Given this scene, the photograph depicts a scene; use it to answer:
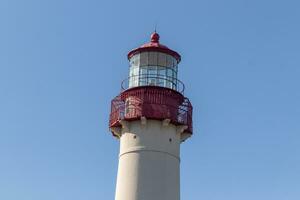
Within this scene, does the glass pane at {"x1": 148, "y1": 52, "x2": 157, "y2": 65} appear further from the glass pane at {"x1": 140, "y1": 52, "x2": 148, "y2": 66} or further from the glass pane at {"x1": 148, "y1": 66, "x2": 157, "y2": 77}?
the glass pane at {"x1": 148, "y1": 66, "x2": 157, "y2": 77}

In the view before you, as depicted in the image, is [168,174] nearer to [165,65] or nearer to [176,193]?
[176,193]

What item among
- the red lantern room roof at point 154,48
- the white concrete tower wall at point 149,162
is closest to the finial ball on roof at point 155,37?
the red lantern room roof at point 154,48

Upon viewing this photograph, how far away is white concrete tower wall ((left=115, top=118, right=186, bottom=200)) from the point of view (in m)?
23.6

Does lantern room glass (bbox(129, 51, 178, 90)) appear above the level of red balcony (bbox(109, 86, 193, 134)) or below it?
above

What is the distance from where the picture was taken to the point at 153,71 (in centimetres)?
2580

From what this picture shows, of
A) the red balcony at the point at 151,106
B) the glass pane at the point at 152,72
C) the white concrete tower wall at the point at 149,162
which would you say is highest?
the glass pane at the point at 152,72

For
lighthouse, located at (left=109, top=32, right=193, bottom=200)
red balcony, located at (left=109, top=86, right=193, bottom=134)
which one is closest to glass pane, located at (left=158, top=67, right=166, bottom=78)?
lighthouse, located at (left=109, top=32, right=193, bottom=200)

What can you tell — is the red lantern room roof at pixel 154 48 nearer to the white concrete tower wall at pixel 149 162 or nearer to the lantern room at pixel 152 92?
the lantern room at pixel 152 92

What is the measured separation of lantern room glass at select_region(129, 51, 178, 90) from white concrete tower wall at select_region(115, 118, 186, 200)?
190 cm

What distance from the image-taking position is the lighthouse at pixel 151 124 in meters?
23.8

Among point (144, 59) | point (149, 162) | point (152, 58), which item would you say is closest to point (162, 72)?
point (152, 58)

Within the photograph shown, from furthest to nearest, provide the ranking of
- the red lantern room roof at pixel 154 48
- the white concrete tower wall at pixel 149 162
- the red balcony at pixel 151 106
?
1. the red lantern room roof at pixel 154 48
2. the red balcony at pixel 151 106
3. the white concrete tower wall at pixel 149 162

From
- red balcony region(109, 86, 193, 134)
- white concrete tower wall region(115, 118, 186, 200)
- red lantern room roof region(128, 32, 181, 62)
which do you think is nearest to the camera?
white concrete tower wall region(115, 118, 186, 200)

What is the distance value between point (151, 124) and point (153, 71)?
8.12ft
